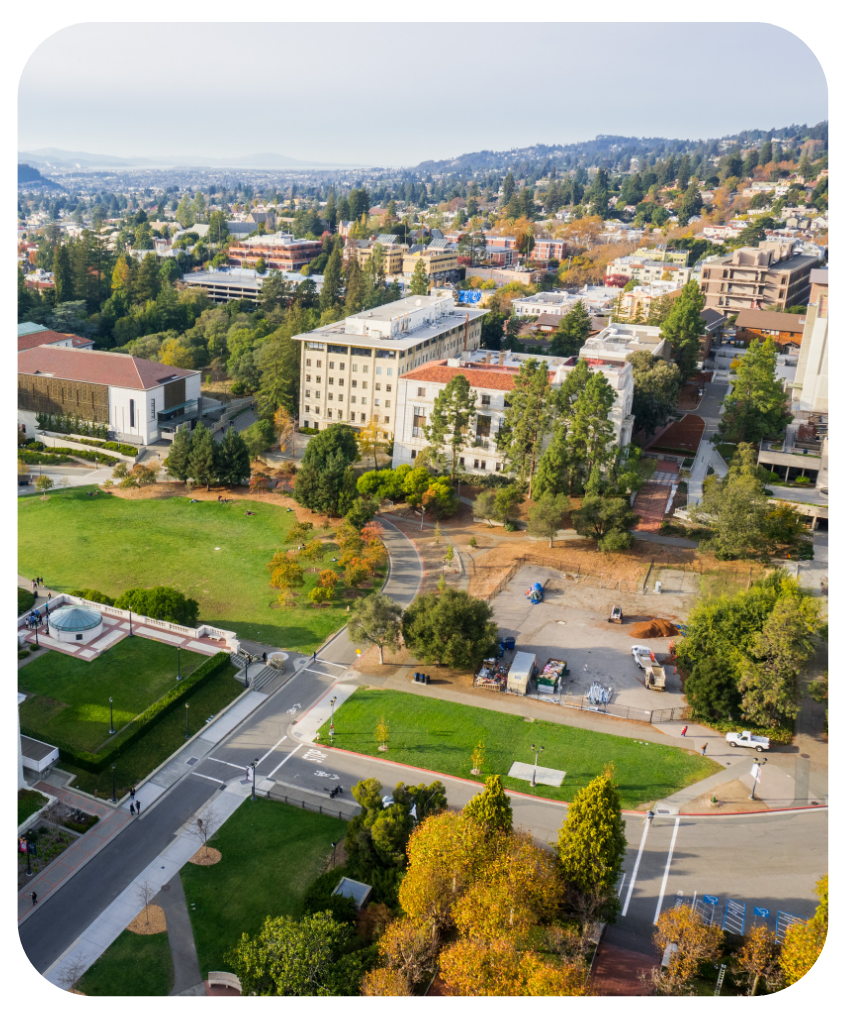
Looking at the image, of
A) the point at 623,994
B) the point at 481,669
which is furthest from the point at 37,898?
the point at 481,669

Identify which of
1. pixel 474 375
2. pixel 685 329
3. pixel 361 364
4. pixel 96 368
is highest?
pixel 685 329

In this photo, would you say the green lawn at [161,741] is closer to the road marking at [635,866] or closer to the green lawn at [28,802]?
the green lawn at [28,802]

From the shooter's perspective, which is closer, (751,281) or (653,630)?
(653,630)

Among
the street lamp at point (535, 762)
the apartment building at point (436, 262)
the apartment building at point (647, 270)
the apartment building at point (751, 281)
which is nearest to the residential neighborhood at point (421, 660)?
the street lamp at point (535, 762)

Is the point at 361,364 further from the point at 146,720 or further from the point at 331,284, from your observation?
the point at 146,720

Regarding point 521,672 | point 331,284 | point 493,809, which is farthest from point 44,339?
point 493,809

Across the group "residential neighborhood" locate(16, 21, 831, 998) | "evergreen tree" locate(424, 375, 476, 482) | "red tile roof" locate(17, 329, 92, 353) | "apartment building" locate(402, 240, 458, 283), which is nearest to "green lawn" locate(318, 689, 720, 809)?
"residential neighborhood" locate(16, 21, 831, 998)
